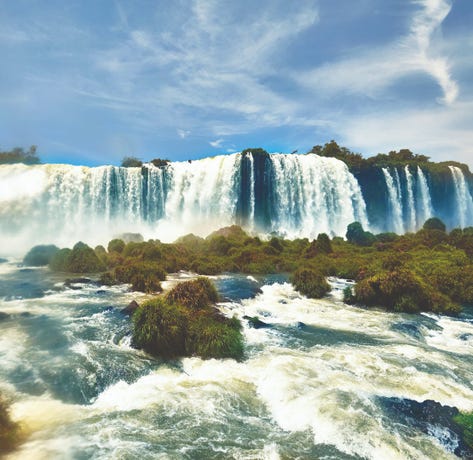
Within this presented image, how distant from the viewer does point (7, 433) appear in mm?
7309

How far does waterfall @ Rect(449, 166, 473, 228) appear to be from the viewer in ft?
256

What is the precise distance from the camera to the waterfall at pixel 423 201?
248 ft

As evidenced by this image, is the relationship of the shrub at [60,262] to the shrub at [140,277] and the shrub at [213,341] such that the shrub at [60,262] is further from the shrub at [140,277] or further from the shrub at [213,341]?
the shrub at [213,341]

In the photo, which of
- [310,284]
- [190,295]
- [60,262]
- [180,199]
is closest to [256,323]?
[190,295]

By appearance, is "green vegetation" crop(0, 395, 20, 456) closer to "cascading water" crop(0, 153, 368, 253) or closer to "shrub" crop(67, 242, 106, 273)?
"shrub" crop(67, 242, 106, 273)

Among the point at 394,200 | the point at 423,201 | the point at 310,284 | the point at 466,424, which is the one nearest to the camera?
the point at 466,424

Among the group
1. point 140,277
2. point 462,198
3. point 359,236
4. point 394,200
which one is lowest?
point 140,277

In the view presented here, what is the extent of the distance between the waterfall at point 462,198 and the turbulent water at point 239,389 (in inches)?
2858

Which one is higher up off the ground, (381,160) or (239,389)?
(381,160)

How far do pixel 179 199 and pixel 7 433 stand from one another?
5646cm

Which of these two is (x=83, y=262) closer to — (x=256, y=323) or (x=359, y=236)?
(x=256, y=323)

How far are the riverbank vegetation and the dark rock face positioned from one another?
452 inches

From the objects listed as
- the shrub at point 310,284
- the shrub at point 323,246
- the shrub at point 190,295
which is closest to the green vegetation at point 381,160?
the shrub at point 323,246

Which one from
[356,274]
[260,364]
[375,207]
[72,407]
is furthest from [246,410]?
[375,207]
